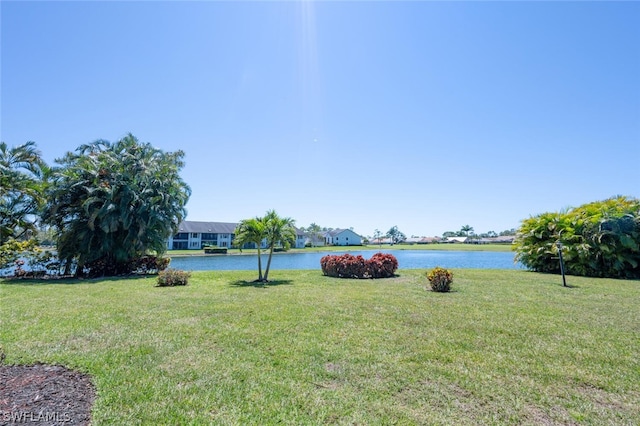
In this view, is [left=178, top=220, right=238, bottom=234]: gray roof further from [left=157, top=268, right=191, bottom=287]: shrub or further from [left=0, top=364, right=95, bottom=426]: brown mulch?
[left=0, top=364, right=95, bottom=426]: brown mulch

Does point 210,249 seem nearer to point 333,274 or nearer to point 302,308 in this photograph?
point 333,274

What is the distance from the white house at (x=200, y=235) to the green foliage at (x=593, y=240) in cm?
4183

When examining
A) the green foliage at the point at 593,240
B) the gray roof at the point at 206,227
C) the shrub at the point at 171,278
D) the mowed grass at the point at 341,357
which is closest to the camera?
the mowed grass at the point at 341,357

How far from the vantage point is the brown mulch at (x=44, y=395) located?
9.61 ft

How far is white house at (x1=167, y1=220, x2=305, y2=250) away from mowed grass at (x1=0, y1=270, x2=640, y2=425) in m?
48.4

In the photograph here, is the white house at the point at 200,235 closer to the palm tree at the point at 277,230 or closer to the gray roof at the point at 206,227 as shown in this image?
the gray roof at the point at 206,227

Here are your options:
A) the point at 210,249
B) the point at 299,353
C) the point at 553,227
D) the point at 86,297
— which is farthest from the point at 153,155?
the point at 210,249

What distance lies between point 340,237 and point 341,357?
294ft

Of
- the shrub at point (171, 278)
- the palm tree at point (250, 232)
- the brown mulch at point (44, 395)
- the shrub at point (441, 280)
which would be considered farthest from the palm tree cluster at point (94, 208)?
the shrub at point (441, 280)

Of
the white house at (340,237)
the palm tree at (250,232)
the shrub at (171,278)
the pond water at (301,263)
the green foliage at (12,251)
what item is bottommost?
the pond water at (301,263)

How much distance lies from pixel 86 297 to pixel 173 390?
24.2 ft

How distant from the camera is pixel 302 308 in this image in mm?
7633

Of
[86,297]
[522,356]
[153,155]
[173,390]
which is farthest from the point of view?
[153,155]

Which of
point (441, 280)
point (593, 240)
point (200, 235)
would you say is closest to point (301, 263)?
point (441, 280)
